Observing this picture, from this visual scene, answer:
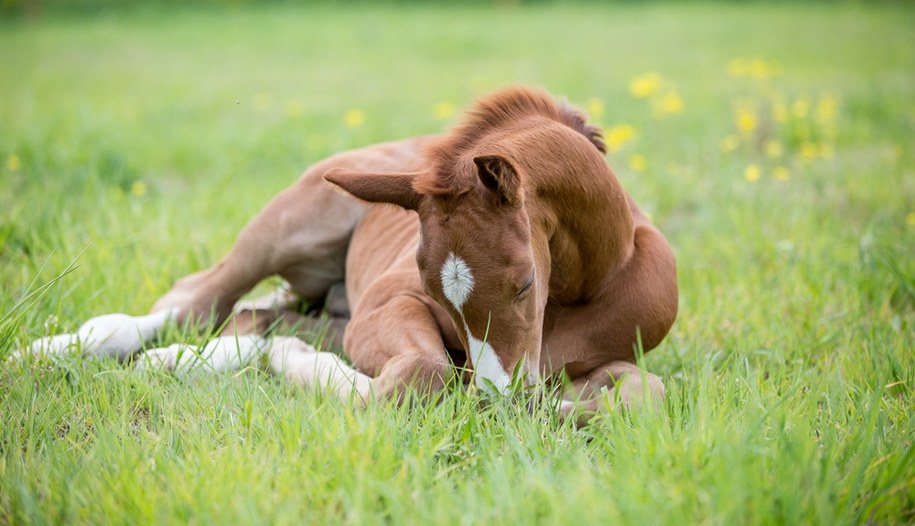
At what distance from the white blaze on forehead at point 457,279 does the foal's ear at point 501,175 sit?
227mm

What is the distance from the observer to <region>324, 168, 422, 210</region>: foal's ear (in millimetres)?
2674

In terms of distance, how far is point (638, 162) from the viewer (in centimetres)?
589

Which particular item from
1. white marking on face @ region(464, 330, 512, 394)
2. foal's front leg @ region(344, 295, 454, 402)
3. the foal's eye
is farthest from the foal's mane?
foal's front leg @ region(344, 295, 454, 402)

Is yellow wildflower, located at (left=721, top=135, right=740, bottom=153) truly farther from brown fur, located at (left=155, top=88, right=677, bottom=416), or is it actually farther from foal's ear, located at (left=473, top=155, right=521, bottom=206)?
foal's ear, located at (left=473, top=155, right=521, bottom=206)

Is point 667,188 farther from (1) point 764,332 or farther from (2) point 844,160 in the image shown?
(1) point 764,332

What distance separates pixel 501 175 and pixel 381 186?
424mm

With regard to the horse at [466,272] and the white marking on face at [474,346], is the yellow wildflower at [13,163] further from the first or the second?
the white marking on face at [474,346]

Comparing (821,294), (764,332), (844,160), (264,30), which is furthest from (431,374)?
(264,30)

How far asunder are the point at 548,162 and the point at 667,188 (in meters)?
3.10

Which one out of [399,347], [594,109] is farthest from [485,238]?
[594,109]

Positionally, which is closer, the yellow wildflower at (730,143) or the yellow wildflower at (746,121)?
the yellow wildflower at (746,121)

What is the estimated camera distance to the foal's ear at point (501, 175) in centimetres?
246

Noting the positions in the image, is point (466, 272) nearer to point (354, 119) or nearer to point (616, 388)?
point (616, 388)

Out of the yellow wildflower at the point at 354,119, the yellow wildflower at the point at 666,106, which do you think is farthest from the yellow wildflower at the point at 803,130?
the yellow wildflower at the point at 354,119
